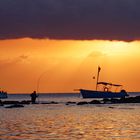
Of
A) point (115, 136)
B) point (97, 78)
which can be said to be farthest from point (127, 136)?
point (97, 78)

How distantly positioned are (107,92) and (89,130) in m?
143

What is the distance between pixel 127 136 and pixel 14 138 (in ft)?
31.1

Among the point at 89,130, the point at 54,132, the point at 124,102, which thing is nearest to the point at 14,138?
the point at 54,132

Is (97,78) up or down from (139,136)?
up

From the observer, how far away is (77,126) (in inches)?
2462

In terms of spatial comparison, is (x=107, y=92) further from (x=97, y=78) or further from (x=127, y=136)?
(x=127, y=136)

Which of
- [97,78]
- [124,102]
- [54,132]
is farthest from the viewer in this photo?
[97,78]

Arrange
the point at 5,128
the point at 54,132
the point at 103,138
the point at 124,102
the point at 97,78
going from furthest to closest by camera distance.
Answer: the point at 97,78, the point at 124,102, the point at 5,128, the point at 54,132, the point at 103,138

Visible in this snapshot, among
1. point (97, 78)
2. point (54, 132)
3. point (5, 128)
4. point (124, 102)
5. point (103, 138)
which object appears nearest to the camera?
point (103, 138)

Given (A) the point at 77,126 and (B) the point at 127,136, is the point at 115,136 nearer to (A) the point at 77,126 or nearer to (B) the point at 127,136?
(B) the point at 127,136

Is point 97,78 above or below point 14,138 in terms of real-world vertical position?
above

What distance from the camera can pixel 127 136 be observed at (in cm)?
5012

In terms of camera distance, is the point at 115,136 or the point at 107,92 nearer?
the point at 115,136

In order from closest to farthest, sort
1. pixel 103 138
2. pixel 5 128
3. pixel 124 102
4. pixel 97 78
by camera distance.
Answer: pixel 103 138, pixel 5 128, pixel 124 102, pixel 97 78
